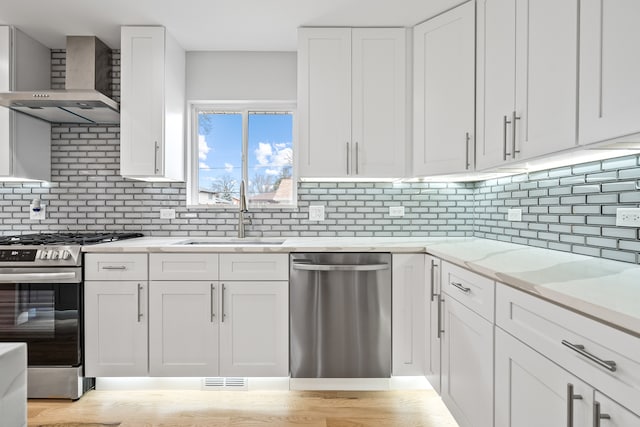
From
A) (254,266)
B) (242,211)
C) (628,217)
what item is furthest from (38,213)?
(628,217)

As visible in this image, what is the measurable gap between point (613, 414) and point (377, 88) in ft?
7.44

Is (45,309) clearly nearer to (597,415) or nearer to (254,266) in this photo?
(254,266)

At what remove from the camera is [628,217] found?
1.54 m

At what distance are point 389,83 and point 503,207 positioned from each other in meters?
1.17

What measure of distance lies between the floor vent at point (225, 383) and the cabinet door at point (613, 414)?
2.10m

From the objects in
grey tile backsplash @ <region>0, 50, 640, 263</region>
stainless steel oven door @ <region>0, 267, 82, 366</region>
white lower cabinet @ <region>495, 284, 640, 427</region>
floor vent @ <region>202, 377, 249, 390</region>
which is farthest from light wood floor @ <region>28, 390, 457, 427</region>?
grey tile backsplash @ <region>0, 50, 640, 263</region>

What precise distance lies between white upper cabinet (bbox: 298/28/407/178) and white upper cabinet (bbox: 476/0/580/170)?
24.5 inches

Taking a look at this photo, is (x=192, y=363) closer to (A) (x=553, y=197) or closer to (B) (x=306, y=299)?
(B) (x=306, y=299)

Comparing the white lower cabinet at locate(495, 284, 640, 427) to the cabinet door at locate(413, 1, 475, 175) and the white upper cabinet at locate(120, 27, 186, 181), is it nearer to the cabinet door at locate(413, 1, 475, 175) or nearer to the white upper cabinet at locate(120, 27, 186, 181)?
the cabinet door at locate(413, 1, 475, 175)

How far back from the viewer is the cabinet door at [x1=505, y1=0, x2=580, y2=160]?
1.41m

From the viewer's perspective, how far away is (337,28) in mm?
2674

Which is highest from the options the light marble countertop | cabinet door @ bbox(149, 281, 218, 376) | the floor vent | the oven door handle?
the light marble countertop

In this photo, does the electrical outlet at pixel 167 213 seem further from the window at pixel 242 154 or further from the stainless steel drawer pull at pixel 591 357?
the stainless steel drawer pull at pixel 591 357

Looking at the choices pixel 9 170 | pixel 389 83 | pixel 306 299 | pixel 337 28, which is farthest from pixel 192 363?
pixel 337 28
